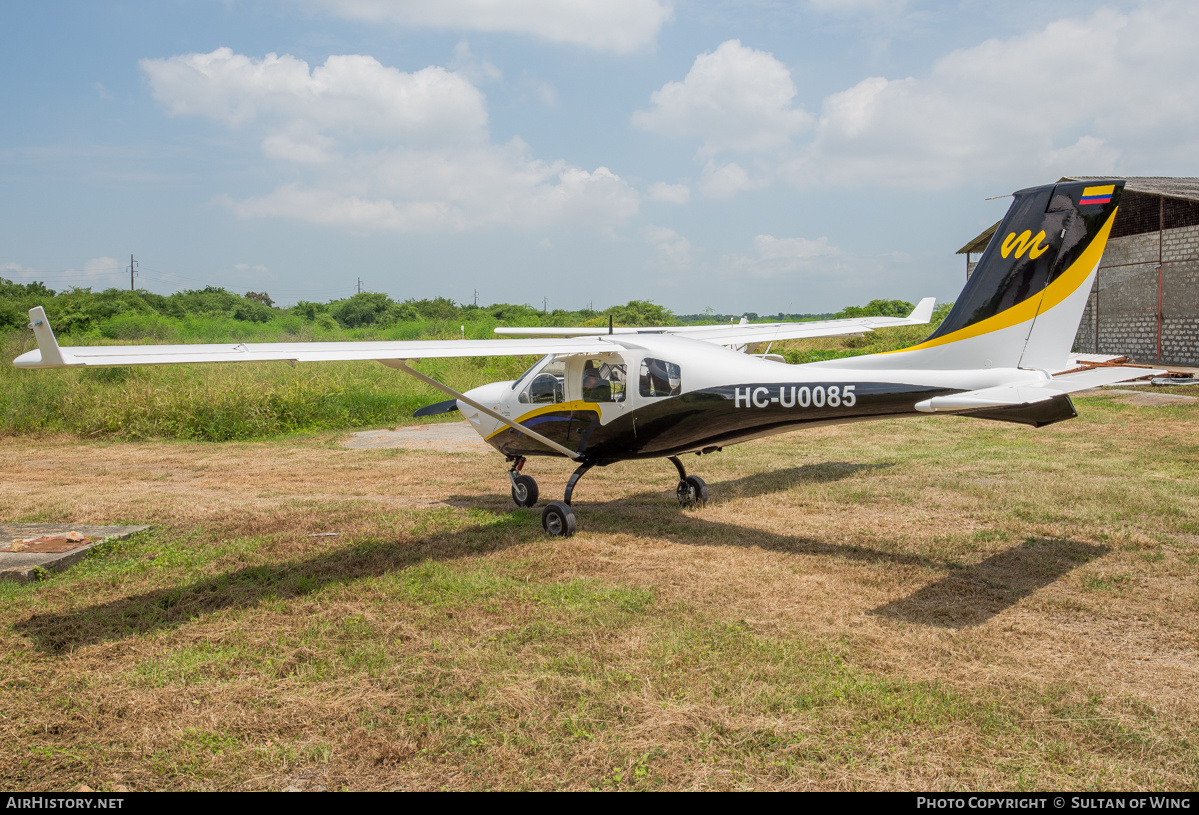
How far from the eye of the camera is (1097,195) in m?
6.20

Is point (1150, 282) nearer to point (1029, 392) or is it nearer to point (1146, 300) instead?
point (1146, 300)

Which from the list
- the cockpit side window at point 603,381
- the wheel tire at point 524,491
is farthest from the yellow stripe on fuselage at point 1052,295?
the wheel tire at point 524,491

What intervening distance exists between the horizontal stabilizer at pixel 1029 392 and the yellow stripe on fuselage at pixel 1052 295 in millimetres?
804

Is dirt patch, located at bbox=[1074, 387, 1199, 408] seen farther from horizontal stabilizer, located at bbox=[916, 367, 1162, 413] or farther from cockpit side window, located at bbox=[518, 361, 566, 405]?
cockpit side window, located at bbox=[518, 361, 566, 405]

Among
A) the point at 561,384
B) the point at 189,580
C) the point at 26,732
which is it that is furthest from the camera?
the point at 561,384

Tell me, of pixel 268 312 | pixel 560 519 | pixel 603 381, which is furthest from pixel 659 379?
pixel 268 312

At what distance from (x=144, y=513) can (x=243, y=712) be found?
18.6 ft

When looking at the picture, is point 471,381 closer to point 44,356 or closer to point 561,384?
point 561,384

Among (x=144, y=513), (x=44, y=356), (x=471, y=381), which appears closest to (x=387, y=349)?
(x=44, y=356)

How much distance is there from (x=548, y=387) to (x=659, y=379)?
147cm

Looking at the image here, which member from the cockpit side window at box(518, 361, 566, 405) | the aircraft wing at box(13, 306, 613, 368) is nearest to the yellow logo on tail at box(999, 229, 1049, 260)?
the aircraft wing at box(13, 306, 613, 368)

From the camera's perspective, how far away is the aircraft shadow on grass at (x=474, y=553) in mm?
5301

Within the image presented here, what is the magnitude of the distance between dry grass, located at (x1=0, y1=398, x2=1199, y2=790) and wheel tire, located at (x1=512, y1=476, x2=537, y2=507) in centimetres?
40
